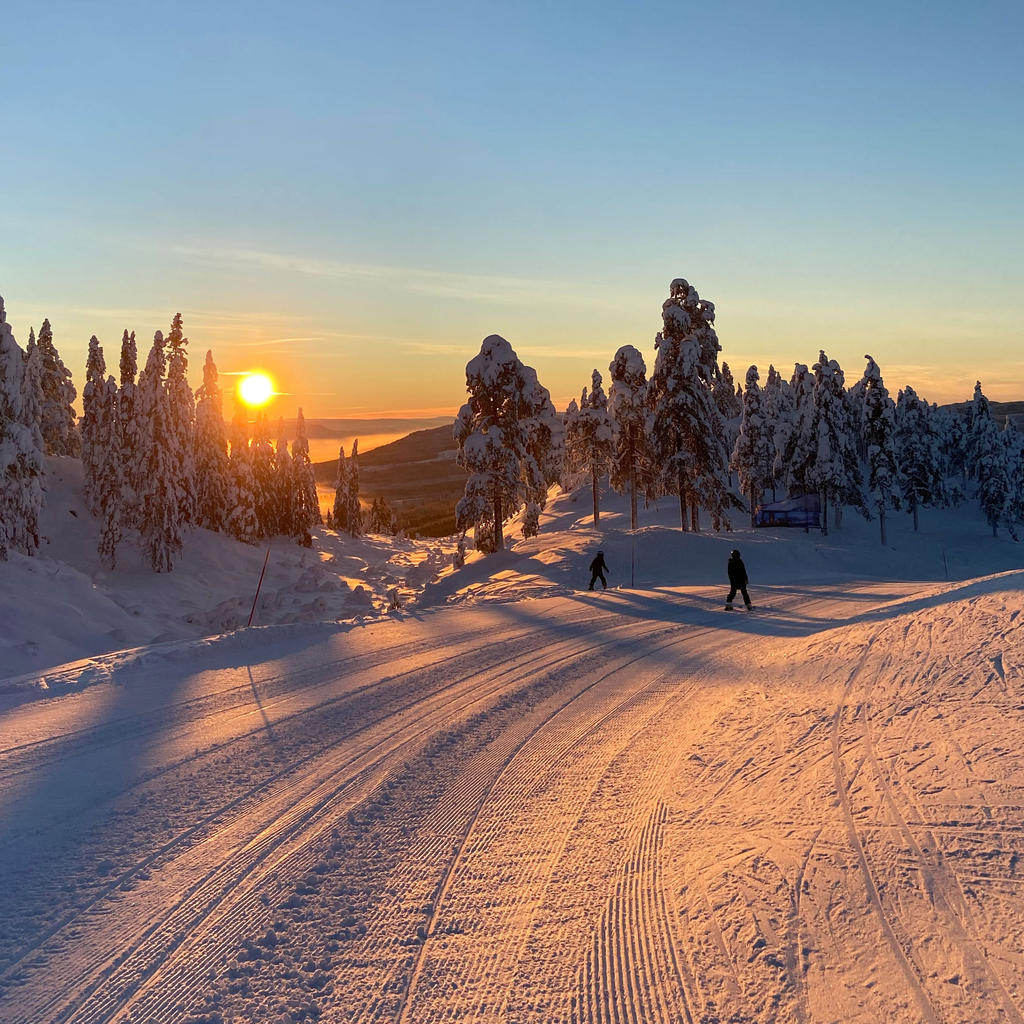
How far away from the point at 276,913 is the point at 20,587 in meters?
29.3

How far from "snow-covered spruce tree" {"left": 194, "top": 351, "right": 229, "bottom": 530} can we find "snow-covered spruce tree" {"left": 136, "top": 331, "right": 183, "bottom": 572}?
29.2 feet

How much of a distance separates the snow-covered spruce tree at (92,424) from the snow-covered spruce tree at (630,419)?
1339 inches

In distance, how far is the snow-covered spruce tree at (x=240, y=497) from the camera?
63188 mm

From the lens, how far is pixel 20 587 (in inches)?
1154

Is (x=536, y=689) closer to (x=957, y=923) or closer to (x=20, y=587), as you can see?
(x=957, y=923)

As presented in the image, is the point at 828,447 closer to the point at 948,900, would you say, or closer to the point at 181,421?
the point at 181,421

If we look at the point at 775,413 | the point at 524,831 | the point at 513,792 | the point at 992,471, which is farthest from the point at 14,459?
the point at 992,471

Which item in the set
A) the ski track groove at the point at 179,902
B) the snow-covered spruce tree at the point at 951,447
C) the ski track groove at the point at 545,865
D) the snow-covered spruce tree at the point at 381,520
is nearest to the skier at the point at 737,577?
the ski track groove at the point at 545,865

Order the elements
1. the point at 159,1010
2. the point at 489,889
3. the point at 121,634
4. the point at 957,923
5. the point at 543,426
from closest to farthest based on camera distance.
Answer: the point at 159,1010
the point at 957,923
the point at 489,889
the point at 121,634
the point at 543,426

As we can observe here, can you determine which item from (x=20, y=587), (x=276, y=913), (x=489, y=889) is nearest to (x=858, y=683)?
(x=489, y=889)

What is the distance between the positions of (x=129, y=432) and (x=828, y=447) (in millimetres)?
49885

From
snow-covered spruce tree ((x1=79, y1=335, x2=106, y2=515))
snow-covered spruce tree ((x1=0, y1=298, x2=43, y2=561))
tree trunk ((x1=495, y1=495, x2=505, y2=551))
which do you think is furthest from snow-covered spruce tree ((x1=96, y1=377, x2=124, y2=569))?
tree trunk ((x1=495, y1=495, x2=505, y2=551))

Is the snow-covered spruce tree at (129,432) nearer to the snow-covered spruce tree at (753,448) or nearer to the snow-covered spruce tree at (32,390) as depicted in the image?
the snow-covered spruce tree at (32,390)

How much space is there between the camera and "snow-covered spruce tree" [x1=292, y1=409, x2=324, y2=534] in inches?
2790
